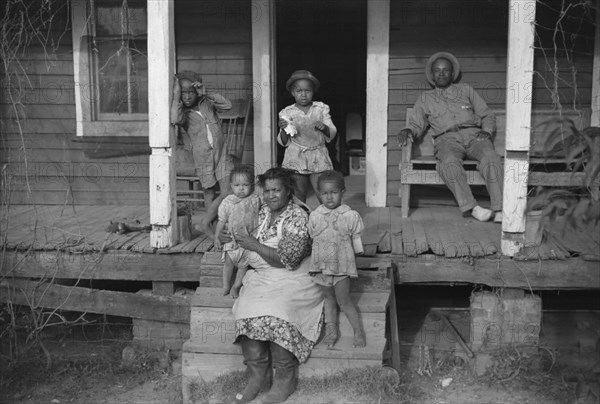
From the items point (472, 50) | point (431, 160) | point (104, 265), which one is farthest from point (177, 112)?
point (472, 50)

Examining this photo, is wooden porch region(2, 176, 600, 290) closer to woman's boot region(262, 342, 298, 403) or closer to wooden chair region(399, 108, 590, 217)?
wooden chair region(399, 108, 590, 217)

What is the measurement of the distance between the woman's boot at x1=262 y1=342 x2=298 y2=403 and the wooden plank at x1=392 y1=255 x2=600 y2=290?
1321mm

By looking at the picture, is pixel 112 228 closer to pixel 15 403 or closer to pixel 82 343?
pixel 82 343

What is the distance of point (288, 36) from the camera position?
364 inches

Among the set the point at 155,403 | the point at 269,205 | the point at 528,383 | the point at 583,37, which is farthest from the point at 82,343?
the point at 583,37

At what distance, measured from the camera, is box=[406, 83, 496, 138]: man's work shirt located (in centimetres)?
652

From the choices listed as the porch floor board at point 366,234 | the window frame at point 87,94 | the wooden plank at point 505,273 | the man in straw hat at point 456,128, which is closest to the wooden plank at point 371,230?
the porch floor board at point 366,234

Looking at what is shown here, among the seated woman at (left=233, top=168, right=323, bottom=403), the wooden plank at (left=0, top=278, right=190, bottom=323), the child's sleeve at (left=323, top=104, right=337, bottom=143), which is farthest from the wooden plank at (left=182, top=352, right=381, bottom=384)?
the child's sleeve at (left=323, top=104, right=337, bottom=143)

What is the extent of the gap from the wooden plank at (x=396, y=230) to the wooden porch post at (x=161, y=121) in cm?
174

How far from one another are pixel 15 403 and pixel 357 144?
231 inches

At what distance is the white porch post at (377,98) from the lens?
22.5 feet

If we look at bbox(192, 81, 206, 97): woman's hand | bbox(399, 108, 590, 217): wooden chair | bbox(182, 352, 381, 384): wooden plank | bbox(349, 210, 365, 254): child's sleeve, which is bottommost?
bbox(182, 352, 381, 384): wooden plank

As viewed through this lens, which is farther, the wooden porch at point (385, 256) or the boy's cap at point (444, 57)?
the boy's cap at point (444, 57)

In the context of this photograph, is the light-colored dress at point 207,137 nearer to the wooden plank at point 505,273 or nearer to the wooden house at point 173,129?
the wooden house at point 173,129
